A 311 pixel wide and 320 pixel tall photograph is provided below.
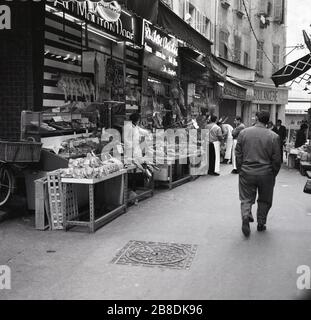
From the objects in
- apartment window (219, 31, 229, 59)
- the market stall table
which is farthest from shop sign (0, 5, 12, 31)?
apartment window (219, 31, 229, 59)

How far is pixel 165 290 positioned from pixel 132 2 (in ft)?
16.5

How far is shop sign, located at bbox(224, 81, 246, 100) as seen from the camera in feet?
60.2

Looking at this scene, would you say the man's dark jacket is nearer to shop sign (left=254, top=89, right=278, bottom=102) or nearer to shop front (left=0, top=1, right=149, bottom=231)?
shop front (left=0, top=1, right=149, bottom=231)

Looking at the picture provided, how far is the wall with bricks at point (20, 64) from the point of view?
8516mm

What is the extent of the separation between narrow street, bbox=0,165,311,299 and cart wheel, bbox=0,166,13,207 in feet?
1.63

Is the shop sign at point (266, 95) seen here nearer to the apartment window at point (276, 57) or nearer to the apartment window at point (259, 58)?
the apartment window at point (259, 58)

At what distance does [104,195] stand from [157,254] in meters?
3.08

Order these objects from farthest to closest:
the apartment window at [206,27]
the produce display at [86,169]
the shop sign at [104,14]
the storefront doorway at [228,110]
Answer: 1. the storefront doorway at [228,110]
2. the apartment window at [206,27]
3. the shop sign at [104,14]
4. the produce display at [86,169]

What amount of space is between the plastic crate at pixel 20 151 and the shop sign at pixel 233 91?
37.3 ft

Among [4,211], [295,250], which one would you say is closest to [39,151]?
[4,211]

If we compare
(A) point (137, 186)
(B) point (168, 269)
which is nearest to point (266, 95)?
(A) point (137, 186)

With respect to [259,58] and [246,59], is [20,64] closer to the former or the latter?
[246,59]

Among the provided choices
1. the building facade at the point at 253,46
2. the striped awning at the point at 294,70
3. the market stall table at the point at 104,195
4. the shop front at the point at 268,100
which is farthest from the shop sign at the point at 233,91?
the shop front at the point at 268,100
